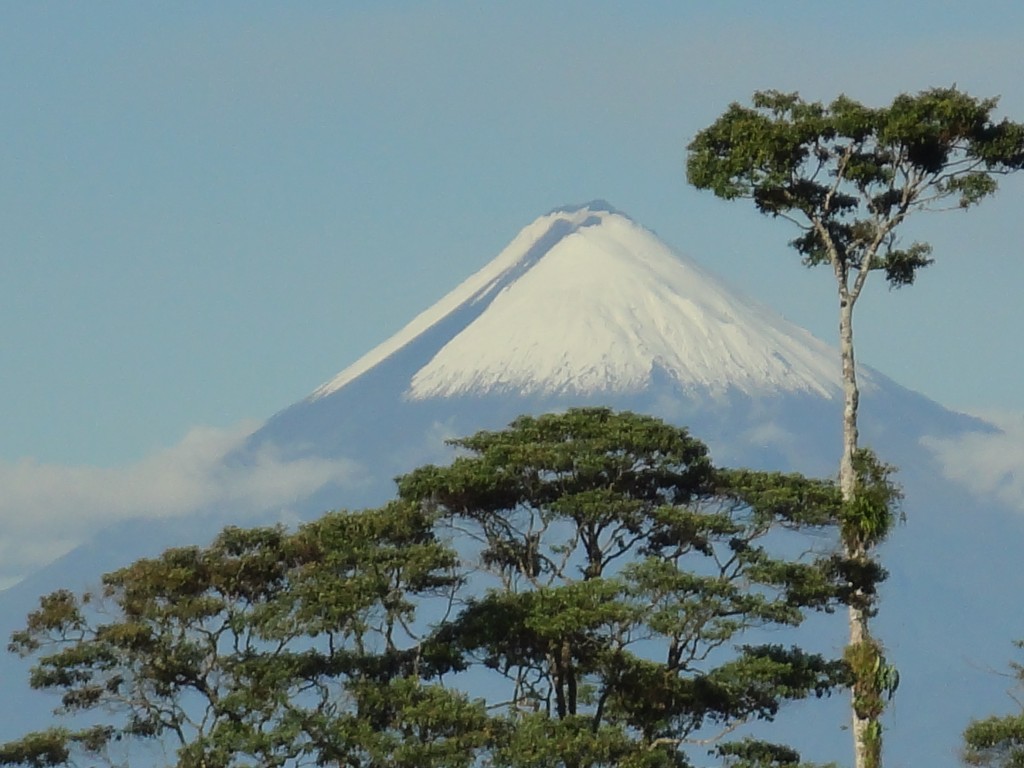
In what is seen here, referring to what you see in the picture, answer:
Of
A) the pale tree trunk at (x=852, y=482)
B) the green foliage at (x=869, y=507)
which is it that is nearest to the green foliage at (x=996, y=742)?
the pale tree trunk at (x=852, y=482)

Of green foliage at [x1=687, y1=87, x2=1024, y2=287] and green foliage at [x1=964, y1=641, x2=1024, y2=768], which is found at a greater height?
green foliage at [x1=687, y1=87, x2=1024, y2=287]

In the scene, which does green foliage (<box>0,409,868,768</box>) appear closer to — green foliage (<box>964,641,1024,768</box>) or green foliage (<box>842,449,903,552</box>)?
green foliage (<box>842,449,903,552</box>)

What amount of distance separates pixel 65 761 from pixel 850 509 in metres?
12.6

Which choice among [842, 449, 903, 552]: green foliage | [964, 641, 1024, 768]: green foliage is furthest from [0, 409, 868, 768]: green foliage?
[964, 641, 1024, 768]: green foliage

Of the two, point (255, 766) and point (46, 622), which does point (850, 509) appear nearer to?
point (255, 766)

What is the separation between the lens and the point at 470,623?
1326 inches

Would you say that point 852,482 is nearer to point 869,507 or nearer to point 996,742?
point 869,507

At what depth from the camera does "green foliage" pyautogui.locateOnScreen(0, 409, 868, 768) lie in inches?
1259

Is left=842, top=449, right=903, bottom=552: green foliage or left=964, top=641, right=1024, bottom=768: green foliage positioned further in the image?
left=964, top=641, right=1024, bottom=768: green foliage

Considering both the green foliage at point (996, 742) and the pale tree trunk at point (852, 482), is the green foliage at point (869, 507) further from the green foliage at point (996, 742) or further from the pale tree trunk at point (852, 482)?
the green foliage at point (996, 742)

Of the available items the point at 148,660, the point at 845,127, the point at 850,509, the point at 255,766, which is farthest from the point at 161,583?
the point at 845,127

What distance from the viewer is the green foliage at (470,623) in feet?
105

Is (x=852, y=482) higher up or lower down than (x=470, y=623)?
higher up

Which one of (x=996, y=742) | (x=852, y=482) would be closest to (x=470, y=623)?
(x=852, y=482)
